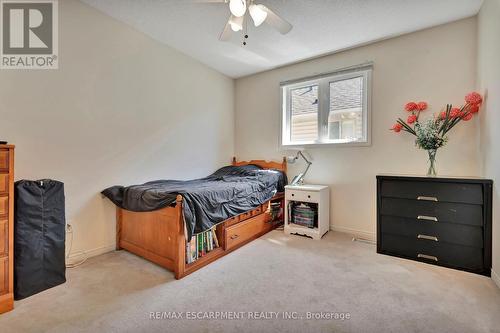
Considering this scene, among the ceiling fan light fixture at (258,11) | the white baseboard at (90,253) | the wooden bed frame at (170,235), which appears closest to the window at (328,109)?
the wooden bed frame at (170,235)

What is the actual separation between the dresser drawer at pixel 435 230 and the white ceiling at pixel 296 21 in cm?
206

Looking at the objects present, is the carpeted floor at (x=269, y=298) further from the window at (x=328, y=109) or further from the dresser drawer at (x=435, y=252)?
the window at (x=328, y=109)

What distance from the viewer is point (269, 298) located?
1644 mm

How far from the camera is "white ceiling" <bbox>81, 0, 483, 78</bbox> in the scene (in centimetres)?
216

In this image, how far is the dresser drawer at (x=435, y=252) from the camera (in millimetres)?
1979

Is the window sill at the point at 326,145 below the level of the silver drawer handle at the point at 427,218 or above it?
above

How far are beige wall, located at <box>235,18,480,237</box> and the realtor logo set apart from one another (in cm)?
275

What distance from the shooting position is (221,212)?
2.29 meters

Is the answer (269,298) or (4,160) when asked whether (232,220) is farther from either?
(4,160)

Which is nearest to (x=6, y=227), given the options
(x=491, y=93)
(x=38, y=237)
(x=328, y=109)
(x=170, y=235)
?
(x=38, y=237)

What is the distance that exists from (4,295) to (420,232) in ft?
11.0

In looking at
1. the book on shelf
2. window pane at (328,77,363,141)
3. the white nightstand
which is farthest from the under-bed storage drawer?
window pane at (328,77,363,141)

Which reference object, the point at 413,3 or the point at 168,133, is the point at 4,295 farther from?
the point at 413,3

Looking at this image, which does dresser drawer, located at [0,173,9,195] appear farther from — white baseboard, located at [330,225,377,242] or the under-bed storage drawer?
white baseboard, located at [330,225,377,242]
